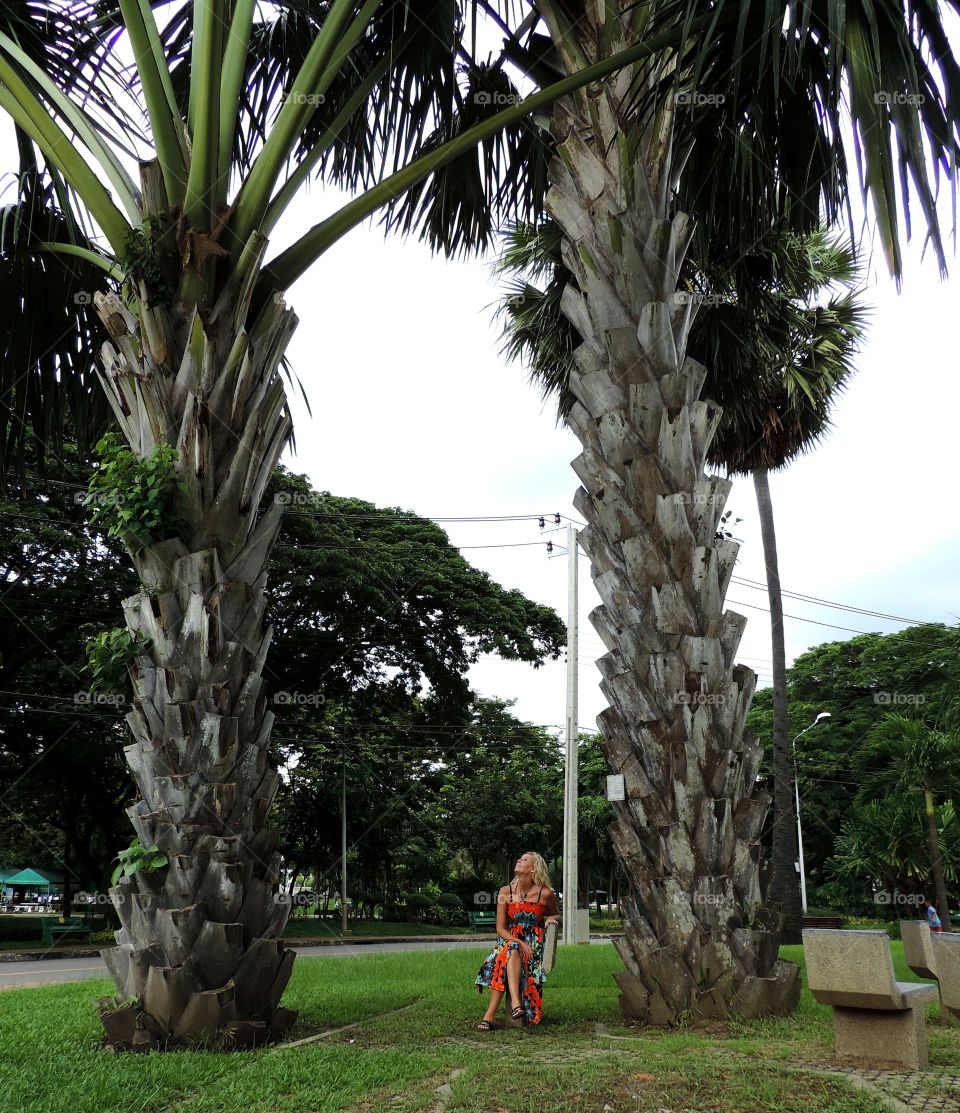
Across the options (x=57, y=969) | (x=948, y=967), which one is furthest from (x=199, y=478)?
(x=57, y=969)

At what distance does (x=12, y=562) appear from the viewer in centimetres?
1795

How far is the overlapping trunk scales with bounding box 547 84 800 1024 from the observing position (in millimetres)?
5375

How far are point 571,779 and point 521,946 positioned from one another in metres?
13.7

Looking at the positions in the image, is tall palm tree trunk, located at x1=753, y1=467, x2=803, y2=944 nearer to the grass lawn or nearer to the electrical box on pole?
the electrical box on pole

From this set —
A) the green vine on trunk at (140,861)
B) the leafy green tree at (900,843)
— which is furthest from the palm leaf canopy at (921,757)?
the green vine on trunk at (140,861)

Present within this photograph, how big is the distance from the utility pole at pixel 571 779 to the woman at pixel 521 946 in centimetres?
1206

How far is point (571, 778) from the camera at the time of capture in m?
19.3

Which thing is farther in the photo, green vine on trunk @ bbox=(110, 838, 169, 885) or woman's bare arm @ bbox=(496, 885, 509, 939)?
woman's bare arm @ bbox=(496, 885, 509, 939)

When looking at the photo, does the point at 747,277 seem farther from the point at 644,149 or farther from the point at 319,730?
the point at 319,730

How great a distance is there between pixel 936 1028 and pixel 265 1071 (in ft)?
13.0

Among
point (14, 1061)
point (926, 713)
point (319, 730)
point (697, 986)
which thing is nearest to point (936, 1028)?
point (697, 986)

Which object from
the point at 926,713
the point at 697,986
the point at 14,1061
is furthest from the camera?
the point at 926,713

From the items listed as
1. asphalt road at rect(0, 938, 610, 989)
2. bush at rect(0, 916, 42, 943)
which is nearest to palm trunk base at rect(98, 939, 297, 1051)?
asphalt road at rect(0, 938, 610, 989)

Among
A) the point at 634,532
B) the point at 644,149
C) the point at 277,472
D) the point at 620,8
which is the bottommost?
the point at 634,532
